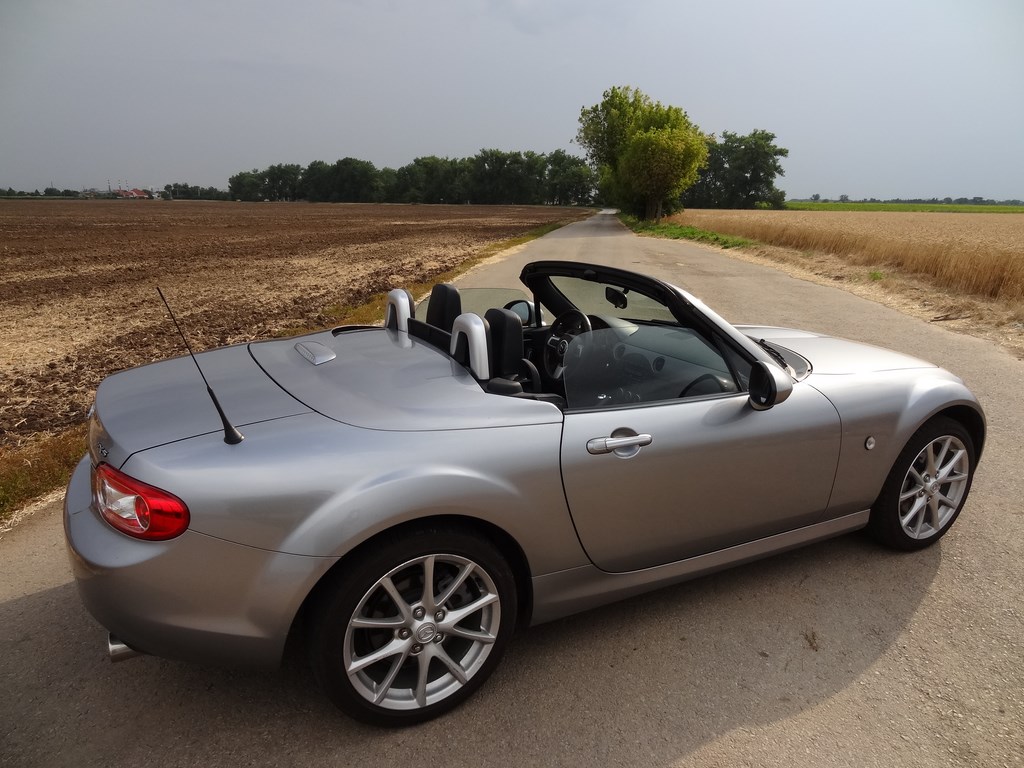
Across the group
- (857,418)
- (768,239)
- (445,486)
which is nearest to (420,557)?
(445,486)

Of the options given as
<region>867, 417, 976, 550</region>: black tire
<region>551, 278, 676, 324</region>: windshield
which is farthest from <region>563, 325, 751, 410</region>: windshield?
<region>867, 417, 976, 550</region>: black tire

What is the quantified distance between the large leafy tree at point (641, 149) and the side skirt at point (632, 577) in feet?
163

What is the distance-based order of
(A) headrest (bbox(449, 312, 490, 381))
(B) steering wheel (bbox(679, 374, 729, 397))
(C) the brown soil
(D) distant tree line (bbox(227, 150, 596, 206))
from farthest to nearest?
1. (D) distant tree line (bbox(227, 150, 596, 206))
2. (C) the brown soil
3. (B) steering wheel (bbox(679, 374, 729, 397))
4. (A) headrest (bbox(449, 312, 490, 381))

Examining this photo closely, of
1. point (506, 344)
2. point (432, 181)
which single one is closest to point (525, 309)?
point (506, 344)

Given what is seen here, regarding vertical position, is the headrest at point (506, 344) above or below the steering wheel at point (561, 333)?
above

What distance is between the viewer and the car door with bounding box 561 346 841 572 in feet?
7.35

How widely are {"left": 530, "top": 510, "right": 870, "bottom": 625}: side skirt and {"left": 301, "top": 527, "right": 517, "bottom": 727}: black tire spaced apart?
17 centimetres

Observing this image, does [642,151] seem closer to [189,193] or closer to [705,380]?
[705,380]

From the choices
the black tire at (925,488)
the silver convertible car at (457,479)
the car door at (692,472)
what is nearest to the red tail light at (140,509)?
the silver convertible car at (457,479)

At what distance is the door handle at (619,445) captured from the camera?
221 centimetres

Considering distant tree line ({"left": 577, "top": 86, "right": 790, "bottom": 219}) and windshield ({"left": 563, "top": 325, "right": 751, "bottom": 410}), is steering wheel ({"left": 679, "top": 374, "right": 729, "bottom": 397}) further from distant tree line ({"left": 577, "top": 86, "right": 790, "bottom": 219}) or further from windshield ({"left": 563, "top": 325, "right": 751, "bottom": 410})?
distant tree line ({"left": 577, "top": 86, "right": 790, "bottom": 219})

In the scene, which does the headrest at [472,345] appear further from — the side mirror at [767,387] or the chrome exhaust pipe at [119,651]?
the chrome exhaust pipe at [119,651]

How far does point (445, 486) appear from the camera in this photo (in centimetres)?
194

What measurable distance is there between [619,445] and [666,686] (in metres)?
0.87
